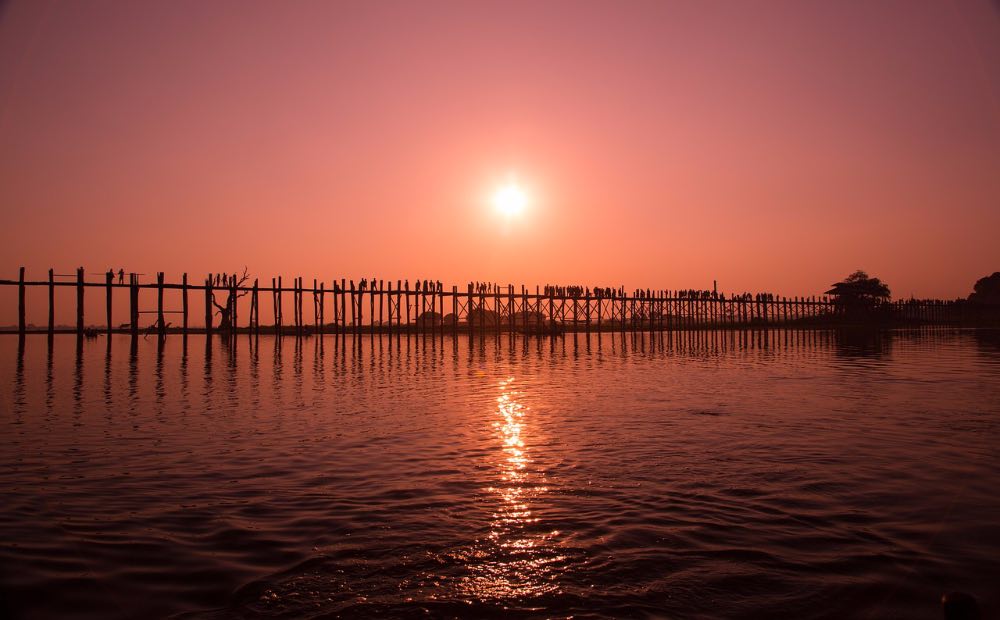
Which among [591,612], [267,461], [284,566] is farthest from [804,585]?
[267,461]

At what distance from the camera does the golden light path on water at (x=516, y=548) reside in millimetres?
4527

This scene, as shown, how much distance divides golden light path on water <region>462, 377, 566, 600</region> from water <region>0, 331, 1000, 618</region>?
0.10 ft

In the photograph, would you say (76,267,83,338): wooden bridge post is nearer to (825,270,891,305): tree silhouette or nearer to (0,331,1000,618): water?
(0,331,1000,618): water

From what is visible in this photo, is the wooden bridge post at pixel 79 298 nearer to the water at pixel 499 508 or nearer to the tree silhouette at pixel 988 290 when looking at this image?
the water at pixel 499 508

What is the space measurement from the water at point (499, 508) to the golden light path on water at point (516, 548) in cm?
3

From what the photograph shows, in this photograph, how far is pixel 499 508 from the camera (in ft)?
21.2

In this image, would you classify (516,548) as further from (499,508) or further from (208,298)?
(208,298)

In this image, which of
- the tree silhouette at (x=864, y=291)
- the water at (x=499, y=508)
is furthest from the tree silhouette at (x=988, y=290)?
the water at (x=499, y=508)

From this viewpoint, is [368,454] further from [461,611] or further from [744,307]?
[744,307]

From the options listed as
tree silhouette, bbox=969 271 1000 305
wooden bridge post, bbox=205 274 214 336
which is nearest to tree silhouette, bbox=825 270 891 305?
tree silhouette, bbox=969 271 1000 305

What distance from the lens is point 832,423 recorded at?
1152 centimetres

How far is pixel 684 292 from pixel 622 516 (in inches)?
3429

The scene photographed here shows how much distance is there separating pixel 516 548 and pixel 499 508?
1166 millimetres

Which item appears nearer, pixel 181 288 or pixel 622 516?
pixel 622 516
